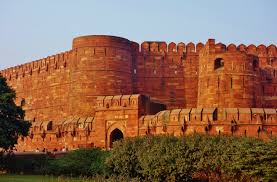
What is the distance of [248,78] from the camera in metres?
29.7

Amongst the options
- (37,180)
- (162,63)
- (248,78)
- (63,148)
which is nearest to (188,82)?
(162,63)

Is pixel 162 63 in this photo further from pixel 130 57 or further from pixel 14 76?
pixel 14 76

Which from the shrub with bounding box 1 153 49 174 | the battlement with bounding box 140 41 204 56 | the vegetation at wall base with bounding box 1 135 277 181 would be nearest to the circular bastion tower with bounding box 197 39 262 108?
the battlement with bounding box 140 41 204 56

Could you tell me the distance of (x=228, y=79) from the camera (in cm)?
2948

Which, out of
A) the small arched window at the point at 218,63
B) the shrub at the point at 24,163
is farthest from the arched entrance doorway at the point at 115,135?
the small arched window at the point at 218,63

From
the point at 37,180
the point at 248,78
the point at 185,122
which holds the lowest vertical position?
the point at 37,180

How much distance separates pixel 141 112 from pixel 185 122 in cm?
252

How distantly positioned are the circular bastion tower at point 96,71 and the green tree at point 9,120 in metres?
7.72

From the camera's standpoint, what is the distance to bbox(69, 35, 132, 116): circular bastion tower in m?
31.1

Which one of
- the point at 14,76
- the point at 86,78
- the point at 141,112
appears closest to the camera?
the point at 141,112

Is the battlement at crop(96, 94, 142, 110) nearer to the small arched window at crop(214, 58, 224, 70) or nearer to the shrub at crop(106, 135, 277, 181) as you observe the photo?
the shrub at crop(106, 135, 277, 181)

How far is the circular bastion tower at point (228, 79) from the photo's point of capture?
1153 inches

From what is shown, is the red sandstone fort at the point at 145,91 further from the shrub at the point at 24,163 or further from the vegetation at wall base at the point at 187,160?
the vegetation at wall base at the point at 187,160

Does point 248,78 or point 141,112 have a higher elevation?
point 248,78
